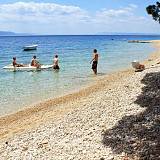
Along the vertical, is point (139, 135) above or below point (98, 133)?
above

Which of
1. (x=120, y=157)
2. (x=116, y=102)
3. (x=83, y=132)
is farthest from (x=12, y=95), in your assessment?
(x=120, y=157)

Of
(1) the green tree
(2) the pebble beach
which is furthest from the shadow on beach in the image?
(1) the green tree

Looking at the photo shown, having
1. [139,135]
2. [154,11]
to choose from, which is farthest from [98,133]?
[154,11]

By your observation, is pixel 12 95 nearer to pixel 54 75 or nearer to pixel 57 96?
pixel 57 96

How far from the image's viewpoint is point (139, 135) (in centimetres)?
977

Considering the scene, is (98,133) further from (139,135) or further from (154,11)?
(154,11)

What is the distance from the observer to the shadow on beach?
8719mm

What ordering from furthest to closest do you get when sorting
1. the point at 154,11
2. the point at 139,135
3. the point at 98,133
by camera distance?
the point at 154,11 → the point at 98,133 → the point at 139,135

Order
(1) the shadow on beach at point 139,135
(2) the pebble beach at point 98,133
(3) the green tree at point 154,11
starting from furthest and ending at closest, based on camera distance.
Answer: (3) the green tree at point 154,11 < (2) the pebble beach at point 98,133 < (1) the shadow on beach at point 139,135

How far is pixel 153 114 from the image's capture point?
1147 centimetres

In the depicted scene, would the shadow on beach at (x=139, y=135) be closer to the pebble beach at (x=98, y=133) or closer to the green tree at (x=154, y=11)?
the pebble beach at (x=98, y=133)

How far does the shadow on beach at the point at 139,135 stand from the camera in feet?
28.6

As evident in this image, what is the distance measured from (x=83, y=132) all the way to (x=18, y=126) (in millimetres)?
4317

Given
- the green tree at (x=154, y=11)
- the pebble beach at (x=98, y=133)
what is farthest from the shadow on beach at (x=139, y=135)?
the green tree at (x=154, y=11)
